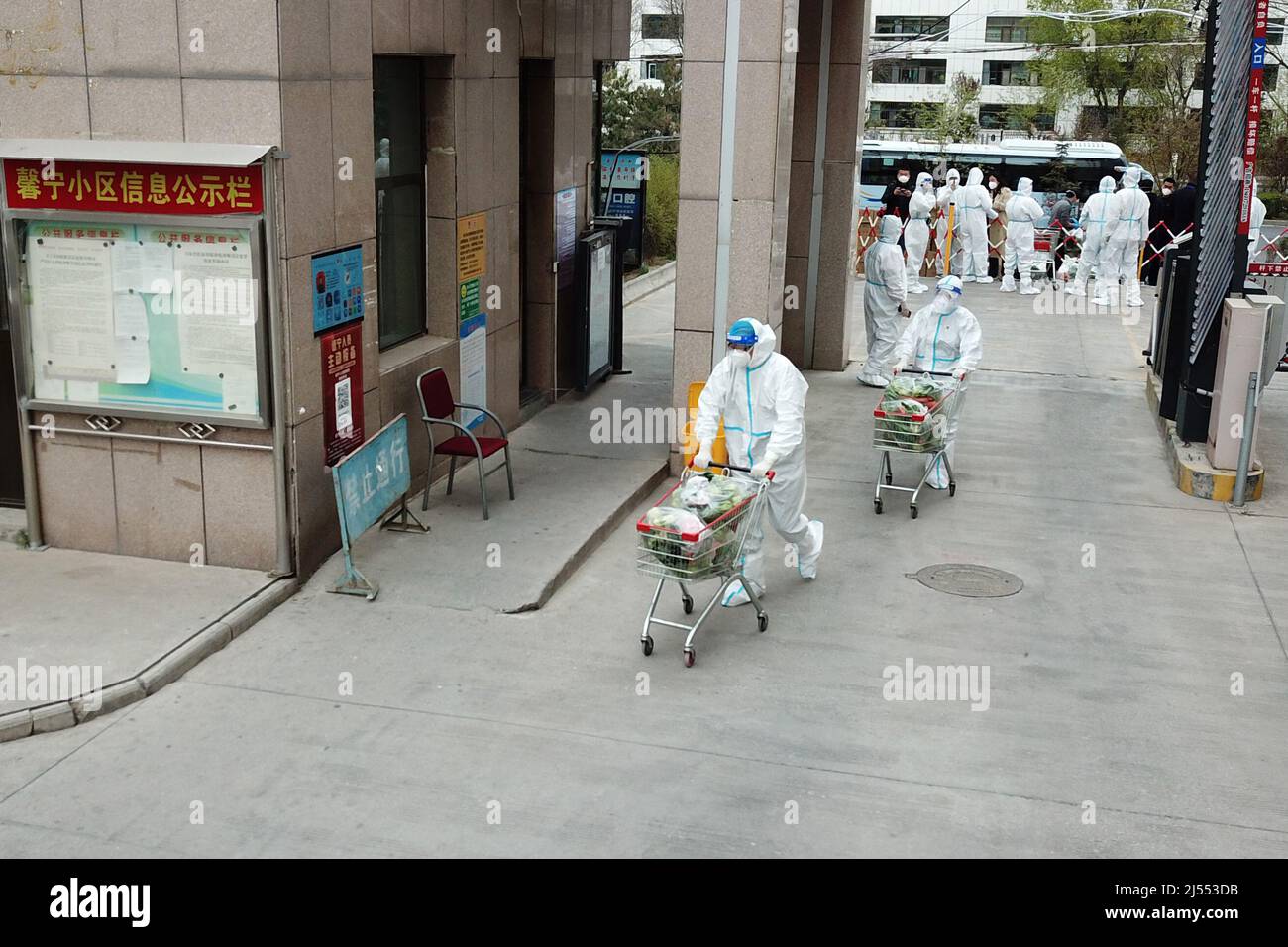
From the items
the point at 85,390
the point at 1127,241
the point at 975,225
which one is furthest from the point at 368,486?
the point at 975,225

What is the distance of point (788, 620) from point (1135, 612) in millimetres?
2340

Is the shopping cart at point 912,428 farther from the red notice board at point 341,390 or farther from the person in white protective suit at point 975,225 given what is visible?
the person in white protective suit at point 975,225

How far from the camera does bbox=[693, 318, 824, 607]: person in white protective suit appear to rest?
862 cm

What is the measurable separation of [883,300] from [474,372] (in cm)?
590

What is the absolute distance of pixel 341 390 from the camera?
9.20 metres

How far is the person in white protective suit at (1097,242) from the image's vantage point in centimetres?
2211

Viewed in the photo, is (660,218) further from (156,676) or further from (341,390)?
(156,676)

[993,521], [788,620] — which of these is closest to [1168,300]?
[993,521]

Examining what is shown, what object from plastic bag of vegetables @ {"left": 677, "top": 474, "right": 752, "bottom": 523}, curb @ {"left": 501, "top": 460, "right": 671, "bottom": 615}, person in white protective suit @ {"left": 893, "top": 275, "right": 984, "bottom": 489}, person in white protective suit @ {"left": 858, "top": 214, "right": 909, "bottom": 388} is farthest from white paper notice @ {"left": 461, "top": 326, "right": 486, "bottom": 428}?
person in white protective suit @ {"left": 858, "top": 214, "right": 909, "bottom": 388}

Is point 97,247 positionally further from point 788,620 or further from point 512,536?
point 788,620

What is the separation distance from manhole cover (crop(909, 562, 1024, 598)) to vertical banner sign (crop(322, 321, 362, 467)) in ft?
13.4

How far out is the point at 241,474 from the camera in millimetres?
8758

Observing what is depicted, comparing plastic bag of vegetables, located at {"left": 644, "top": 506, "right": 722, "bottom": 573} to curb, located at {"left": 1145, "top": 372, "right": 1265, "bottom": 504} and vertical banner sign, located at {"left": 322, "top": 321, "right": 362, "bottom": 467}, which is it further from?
curb, located at {"left": 1145, "top": 372, "right": 1265, "bottom": 504}

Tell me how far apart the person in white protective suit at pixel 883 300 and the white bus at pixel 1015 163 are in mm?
19984
